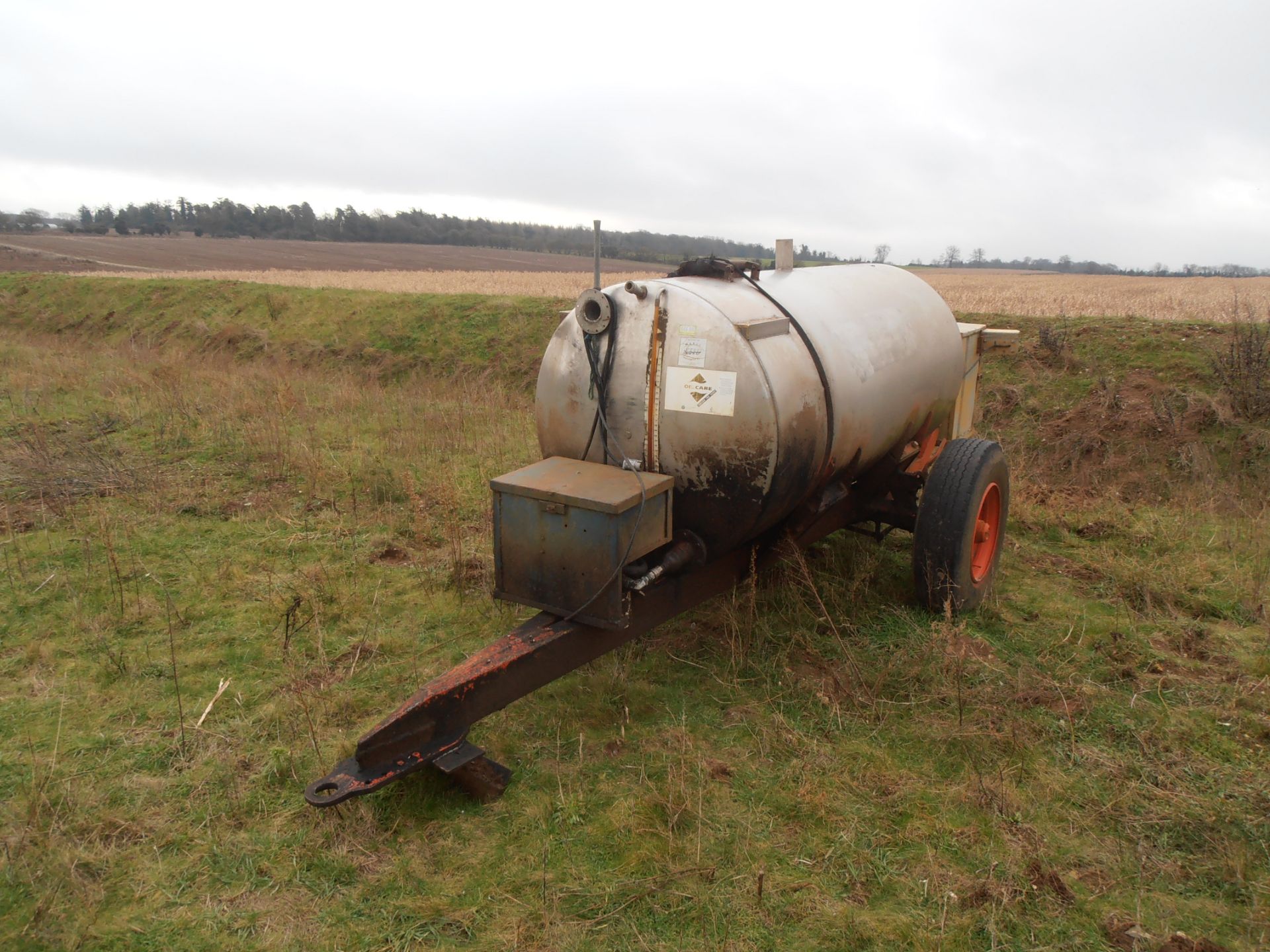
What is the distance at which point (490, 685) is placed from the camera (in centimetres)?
309

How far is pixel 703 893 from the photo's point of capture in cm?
268

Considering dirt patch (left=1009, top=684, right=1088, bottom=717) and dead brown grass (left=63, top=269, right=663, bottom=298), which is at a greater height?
dead brown grass (left=63, top=269, right=663, bottom=298)

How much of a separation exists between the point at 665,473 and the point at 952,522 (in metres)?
1.71

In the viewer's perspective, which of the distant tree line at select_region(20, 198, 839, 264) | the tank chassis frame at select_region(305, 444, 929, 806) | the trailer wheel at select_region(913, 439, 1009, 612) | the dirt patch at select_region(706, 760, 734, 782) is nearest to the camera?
the tank chassis frame at select_region(305, 444, 929, 806)

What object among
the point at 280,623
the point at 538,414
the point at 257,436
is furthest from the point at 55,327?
the point at 538,414

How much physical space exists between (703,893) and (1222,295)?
58.8 feet

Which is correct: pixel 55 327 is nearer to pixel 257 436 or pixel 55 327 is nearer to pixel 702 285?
pixel 257 436

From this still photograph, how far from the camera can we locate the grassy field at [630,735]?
2641mm

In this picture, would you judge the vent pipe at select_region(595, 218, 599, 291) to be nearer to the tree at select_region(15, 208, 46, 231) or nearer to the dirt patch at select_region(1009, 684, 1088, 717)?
the dirt patch at select_region(1009, 684, 1088, 717)

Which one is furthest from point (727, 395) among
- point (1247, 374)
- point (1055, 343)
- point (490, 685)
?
point (1055, 343)

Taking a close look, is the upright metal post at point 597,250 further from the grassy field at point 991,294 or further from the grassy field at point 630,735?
the grassy field at point 630,735

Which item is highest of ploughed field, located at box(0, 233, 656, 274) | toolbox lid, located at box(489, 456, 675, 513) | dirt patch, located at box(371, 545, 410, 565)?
ploughed field, located at box(0, 233, 656, 274)

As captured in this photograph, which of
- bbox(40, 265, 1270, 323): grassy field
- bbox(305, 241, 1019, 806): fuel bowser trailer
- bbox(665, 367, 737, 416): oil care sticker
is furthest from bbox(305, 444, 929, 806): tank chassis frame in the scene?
Answer: bbox(40, 265, 1270, 323): grassy field

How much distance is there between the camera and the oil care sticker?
11.1 ft
